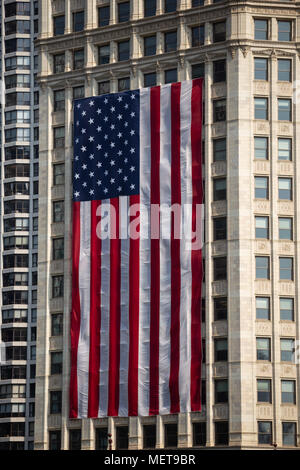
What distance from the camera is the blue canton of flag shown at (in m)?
130

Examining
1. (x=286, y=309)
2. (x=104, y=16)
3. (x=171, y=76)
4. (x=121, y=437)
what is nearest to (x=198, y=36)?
(x=171, y=76)

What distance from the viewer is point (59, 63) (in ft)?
458

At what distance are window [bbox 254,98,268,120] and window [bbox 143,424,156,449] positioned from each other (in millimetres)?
32801

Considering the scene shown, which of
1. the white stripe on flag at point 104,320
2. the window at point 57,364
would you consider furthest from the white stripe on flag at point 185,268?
the window at point 57,364

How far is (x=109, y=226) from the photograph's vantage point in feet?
427

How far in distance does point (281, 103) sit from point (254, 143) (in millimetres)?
5233

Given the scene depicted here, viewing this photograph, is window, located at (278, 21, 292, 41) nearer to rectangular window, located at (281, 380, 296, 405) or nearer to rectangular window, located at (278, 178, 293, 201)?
rectangular window, located at (278, 178, 293, 201)

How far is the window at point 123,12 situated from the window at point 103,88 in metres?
7.23

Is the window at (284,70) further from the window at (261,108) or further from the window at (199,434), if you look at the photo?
the window at (199,434)

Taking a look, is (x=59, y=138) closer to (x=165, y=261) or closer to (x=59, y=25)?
(x=59, y=25)

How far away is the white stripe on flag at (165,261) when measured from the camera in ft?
411
